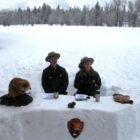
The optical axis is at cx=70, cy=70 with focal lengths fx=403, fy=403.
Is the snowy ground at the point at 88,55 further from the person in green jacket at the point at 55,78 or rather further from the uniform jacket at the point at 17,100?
the uniform jacket at the point at 17,100

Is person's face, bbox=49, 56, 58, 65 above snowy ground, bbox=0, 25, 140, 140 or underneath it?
above

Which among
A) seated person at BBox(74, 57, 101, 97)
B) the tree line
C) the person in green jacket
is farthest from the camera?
the tree line

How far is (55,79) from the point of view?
706 cm

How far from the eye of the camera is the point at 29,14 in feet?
325

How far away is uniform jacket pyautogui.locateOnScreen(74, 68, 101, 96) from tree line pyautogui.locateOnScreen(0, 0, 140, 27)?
4596 cm

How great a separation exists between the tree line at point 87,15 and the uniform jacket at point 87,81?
46.0 m

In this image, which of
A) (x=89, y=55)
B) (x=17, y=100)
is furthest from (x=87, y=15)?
(x=17, y=100)

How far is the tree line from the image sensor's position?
60031 mm

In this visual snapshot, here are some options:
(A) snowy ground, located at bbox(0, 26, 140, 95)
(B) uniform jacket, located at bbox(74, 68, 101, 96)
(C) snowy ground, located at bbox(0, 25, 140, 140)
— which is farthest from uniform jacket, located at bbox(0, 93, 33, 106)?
(A) snowy ground, located at bbox(0, 26, 140, 95)

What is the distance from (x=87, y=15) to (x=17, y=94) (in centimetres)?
7864

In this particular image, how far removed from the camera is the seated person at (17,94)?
212 inches

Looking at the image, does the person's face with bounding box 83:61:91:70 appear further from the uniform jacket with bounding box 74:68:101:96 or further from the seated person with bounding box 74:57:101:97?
the uniform jacket with bounding box 74:68:101:96

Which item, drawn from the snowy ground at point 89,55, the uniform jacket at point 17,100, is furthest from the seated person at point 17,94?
the snowy ground at point 89,55

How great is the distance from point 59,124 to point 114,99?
922mm
